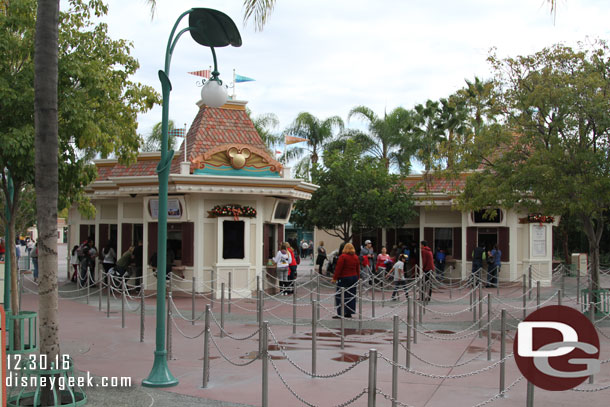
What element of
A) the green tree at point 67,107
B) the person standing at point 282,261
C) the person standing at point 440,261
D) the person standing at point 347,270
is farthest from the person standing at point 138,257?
the person standing at point 440,261

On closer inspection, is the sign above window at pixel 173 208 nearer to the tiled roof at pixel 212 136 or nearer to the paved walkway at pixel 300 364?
the tiled roof at pixel 212 136

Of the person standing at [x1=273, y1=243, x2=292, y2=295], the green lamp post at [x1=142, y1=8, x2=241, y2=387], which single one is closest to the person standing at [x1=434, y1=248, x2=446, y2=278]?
the person standing at [x1=273, y1=243, x2=292, y2=295]

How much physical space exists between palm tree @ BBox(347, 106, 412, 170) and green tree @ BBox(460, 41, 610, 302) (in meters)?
23.5

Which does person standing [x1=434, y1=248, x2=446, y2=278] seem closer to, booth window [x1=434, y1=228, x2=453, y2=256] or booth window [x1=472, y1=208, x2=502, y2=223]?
booth window [x1=434, y1=228, x2=453, y2=256]

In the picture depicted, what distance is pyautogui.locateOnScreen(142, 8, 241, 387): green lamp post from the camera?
8297 mm

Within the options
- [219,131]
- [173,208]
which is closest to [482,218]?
[219,131]

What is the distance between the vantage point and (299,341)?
460 inches

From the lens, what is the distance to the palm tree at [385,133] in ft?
128

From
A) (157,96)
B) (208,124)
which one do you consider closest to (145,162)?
(208,124)

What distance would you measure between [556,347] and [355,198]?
61.1 ft

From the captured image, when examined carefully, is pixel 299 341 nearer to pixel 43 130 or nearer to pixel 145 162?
pixel 43 130

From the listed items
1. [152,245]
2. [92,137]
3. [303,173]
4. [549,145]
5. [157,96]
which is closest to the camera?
[92,137]

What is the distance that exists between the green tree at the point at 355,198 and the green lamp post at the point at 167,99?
15.2 m

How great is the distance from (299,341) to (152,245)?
9367mm
